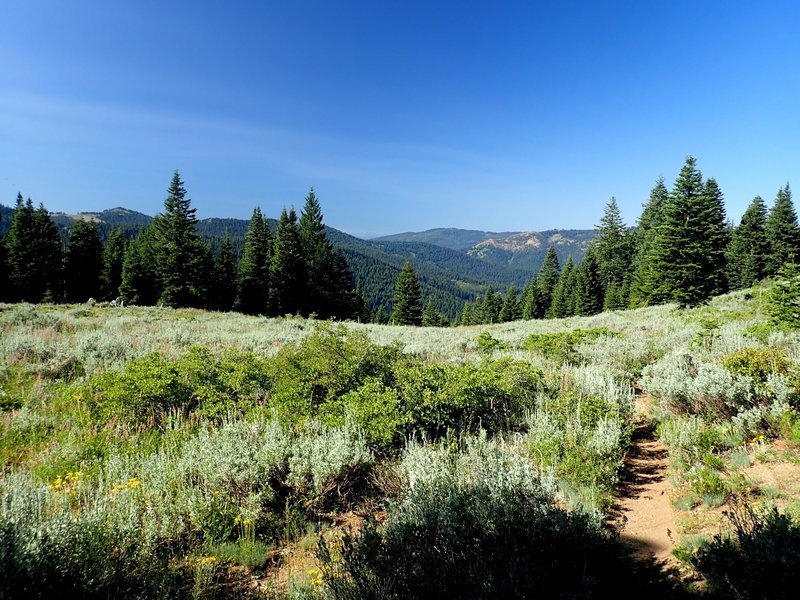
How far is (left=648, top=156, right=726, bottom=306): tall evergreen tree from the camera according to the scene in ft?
93.7

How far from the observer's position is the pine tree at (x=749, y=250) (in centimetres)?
4847

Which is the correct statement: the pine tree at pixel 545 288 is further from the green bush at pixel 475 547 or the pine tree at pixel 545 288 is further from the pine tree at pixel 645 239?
the green bush at pixel 475 547

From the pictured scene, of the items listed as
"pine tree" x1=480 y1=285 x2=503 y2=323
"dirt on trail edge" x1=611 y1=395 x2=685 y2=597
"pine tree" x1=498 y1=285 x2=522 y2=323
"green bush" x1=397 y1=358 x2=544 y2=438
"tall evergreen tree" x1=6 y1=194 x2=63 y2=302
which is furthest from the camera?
"pine tree" x1=480 y1=285 x2=503 y2=323

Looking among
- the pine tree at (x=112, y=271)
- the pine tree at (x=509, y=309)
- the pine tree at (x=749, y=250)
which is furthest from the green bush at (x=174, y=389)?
the pine tree at (x=509, y=309)

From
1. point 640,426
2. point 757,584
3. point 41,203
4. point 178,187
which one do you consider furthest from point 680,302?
point 41,203

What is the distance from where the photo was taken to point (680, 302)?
29281mm

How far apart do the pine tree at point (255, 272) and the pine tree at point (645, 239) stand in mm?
41429

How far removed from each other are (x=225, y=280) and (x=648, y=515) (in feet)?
166

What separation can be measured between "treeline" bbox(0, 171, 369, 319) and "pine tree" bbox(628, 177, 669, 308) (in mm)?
33793

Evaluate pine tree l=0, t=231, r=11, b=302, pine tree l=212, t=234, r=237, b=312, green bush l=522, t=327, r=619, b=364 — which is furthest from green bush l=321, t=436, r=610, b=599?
pine tree l=0, t=231, r=11, b=302

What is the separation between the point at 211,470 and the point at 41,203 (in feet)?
187

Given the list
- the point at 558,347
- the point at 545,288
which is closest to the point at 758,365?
the point at 558,347

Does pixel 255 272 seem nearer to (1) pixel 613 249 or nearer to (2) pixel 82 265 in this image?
(2) pixel 82 265

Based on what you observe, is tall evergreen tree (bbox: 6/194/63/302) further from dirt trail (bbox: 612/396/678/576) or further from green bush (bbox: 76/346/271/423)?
dirt trail (bbox: 612/396/678/576)
